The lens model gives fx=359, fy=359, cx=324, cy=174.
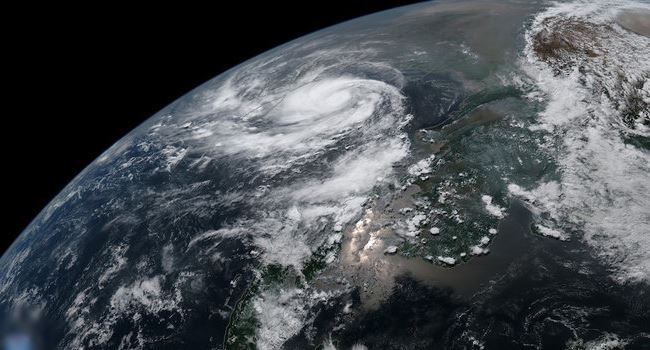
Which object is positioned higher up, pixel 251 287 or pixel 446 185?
pixel 446 185

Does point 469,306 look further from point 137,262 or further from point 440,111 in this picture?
point 137,262

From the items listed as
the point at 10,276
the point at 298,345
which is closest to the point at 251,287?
the point at 298,345

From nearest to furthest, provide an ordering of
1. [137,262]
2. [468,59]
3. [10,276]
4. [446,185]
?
1. [446,185]
2. [137,262]
3. [10,276]
4. [468,59]

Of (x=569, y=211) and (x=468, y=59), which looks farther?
(x=468, y=59)

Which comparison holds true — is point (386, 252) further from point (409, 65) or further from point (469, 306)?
point (409, 65)

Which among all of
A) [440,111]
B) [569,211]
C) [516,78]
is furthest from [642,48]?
[569,211]

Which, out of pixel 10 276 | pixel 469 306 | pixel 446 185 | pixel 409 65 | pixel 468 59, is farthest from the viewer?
pixel 409 65

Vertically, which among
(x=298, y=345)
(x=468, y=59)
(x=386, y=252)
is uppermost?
(x=468, y=59)
